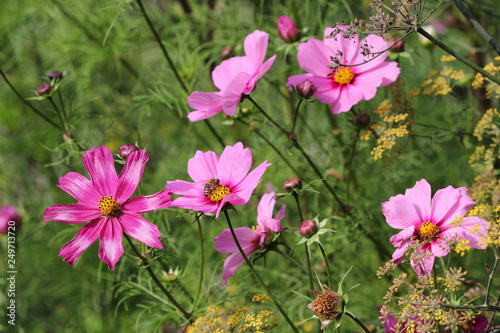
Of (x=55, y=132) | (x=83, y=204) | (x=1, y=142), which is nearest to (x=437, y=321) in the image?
(x=83, y=204)

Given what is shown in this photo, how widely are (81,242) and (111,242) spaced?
4 cm

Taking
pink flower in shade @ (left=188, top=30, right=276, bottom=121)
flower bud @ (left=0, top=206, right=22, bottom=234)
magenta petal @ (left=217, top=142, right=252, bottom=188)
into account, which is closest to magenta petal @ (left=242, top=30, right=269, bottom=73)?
pink flower in shade @ (left=188, top=30, right=276, bottom=121)

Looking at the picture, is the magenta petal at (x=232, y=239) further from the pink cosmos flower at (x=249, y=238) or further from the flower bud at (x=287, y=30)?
the flower bud at (x=287, y=30)

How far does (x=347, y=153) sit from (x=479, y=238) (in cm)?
57

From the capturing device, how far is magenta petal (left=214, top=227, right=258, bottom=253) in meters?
0.60

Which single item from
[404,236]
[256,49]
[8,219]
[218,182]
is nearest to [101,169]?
[218,182]

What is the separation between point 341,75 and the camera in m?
0.72

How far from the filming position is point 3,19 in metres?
1.44

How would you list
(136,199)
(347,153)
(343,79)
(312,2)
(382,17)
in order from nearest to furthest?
(382,17) → (136,199) → (343,79) → (347,153) → (312,2)

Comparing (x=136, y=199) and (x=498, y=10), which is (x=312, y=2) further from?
(x=136, y=199)

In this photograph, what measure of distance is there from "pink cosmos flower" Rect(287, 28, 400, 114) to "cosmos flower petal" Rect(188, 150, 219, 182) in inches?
6.1

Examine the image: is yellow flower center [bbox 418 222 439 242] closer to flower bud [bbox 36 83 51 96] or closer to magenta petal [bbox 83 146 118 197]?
magenta petal [bbox 83 146 118 197]

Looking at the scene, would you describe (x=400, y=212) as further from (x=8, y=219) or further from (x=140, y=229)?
(x=8, y=219)

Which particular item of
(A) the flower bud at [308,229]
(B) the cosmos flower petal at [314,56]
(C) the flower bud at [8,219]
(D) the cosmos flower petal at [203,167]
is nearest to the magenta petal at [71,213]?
(D) the cosmos flower petal at [203,167]
